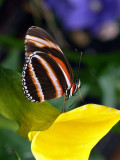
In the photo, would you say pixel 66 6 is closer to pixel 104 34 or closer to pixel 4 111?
pixel 104 34

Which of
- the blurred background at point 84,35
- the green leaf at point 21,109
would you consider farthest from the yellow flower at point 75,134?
the blurred background at point 84,35

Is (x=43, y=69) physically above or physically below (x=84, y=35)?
above

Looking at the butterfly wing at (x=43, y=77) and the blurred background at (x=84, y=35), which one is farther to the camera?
the blurred background at (x=84, y=35)

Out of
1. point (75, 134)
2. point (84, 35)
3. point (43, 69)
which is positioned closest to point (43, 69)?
point (43, 69)

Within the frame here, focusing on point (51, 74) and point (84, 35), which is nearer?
point (51, 74)

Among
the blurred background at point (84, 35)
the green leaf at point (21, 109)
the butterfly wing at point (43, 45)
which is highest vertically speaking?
the butterfly wing at point (43, 45)

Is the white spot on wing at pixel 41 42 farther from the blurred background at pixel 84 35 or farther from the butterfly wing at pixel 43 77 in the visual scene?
the blurred background at pixel 84 35

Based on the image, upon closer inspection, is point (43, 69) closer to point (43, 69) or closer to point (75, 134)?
point (43, 69)
